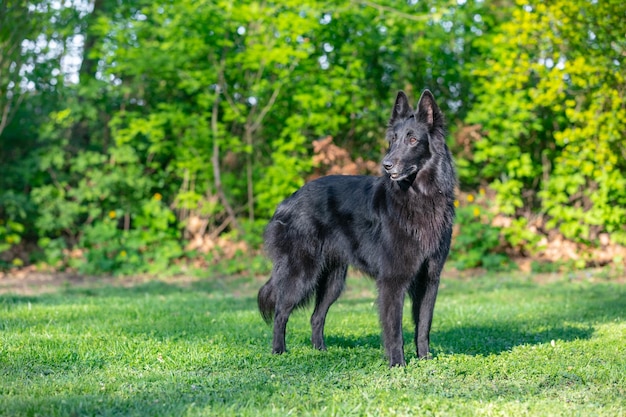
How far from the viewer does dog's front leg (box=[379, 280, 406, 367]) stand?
4.85m

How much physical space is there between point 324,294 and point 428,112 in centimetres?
171

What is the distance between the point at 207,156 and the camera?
1197cm

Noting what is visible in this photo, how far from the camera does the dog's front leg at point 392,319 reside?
4.85 metres

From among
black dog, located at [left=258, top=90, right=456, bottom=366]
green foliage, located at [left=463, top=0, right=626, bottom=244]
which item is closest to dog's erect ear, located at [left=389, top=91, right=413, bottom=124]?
black dog, located at [left=258, top=90, right=456, bottom=366]

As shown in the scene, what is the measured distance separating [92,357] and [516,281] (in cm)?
692

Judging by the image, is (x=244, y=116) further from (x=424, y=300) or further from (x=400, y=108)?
(x=424, y=300)

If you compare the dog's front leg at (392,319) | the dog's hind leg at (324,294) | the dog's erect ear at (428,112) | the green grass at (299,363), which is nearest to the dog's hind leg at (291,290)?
the dog's hind leg at (324,294)

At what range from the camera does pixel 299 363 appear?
484 centimetres

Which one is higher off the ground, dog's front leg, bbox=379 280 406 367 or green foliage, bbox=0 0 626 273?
green foliage, bbox=0 0 626 273

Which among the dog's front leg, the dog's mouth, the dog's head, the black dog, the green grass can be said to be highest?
the dog's head

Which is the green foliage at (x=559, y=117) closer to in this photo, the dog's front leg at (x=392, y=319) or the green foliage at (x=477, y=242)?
the green foliage at (x=477, y=242)

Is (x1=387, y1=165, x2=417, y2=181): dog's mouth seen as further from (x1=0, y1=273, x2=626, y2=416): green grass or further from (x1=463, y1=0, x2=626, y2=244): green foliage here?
(x1=463, y1=0, x2=626, y2=244): green foliage

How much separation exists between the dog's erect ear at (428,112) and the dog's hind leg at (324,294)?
4.52 ft

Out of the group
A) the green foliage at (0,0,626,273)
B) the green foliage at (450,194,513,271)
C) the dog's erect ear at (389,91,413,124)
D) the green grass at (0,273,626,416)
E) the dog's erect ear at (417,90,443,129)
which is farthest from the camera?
the green foliage at (450,194,513,271)
